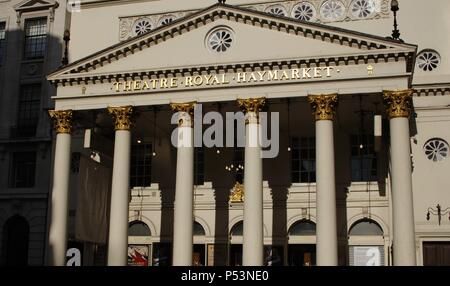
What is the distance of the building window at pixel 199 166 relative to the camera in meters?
33.3

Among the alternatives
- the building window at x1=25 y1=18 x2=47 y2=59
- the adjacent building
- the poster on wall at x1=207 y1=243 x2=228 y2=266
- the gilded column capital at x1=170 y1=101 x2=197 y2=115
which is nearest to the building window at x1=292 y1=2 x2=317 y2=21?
the adjacent building

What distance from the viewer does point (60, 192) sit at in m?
28.6

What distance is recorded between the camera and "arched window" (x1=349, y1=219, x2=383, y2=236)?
30281 mm

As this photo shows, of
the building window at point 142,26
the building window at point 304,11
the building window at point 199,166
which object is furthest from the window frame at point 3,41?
the building window at point 304,11

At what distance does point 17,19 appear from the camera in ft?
125

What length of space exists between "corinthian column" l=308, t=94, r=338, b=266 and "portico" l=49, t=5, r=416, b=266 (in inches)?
1.6

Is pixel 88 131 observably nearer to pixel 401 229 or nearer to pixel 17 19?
pixel 17 19

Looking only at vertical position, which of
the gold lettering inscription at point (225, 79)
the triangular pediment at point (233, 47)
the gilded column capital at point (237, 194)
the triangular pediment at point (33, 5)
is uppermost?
the triangular pediment at point (33, 5)

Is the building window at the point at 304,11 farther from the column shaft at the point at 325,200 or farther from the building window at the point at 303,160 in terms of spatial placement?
the column shaft at the point at 325,200

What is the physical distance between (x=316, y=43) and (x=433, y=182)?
8730 millimetres

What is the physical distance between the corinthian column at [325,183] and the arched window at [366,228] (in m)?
5.78

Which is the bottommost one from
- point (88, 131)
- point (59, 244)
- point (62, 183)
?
point (59, 244)

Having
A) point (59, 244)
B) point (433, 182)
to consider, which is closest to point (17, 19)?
point (59, 244)

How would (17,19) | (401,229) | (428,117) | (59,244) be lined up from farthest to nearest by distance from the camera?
(17,19) < (428,117) < (59,244) < (401,229)
